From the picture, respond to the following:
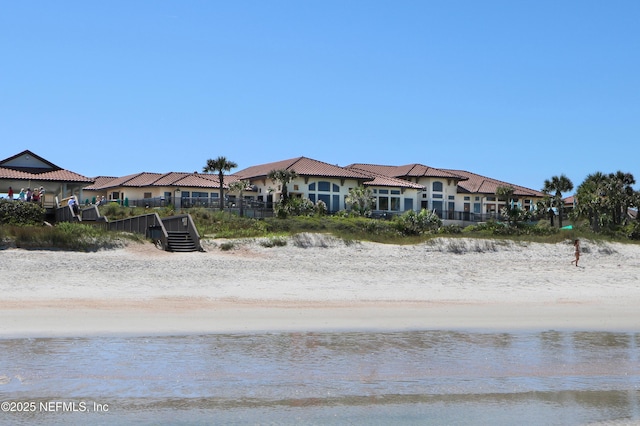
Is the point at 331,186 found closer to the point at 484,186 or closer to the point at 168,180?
the point at 168,180

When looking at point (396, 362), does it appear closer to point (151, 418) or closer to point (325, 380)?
point (325, 380)

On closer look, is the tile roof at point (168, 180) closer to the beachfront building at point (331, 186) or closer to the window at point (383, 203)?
the beachfront building at point (331, 186)

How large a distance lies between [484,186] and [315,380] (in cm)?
5809

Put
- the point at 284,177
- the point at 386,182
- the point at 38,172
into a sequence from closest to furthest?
1. the point at 38,172
2. the point at 284,177
3. the point at 386,182

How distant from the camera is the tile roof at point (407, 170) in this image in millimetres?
64188

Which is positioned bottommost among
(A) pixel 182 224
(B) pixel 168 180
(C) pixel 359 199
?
(A) pixel 182 224

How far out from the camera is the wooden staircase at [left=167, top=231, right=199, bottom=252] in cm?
3206

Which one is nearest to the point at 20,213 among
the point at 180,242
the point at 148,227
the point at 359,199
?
the point at 148,227

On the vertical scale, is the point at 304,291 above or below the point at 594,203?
below

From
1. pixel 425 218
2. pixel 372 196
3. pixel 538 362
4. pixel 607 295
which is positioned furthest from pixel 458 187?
pixel 538 362

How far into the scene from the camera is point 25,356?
13.9 metres

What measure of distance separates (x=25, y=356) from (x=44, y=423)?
14.5 feet

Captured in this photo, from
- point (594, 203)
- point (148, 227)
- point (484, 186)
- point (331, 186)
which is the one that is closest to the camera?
point (148, 227)

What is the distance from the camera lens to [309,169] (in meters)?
58.5
